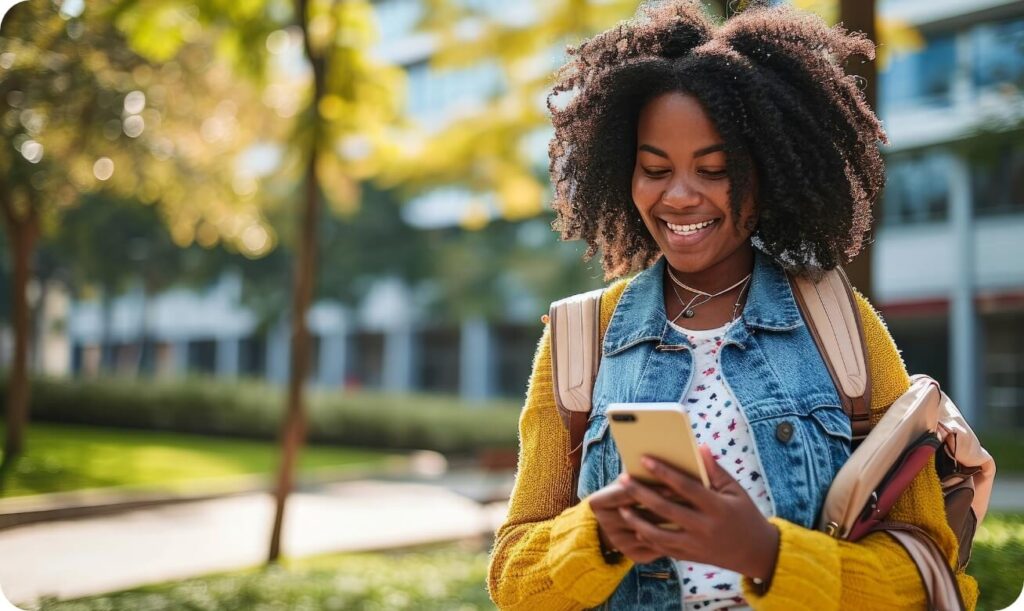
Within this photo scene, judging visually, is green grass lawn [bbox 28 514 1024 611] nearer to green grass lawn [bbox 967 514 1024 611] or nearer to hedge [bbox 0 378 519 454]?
green grass lawn [bbox 967 514 1024 611]

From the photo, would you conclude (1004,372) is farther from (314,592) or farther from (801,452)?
(801,452)

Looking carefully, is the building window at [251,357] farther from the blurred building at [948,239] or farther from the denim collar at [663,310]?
the denim collar at [663,310]

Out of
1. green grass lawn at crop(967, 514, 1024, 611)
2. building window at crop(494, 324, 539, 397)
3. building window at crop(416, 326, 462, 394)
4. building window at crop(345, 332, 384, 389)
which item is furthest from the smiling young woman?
building window at crop(345, 332, 384, 389)

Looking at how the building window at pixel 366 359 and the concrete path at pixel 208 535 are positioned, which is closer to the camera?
the concrete path at pixel 208 535

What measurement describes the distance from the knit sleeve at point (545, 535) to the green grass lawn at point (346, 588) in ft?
11.2

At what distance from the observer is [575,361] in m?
1.79

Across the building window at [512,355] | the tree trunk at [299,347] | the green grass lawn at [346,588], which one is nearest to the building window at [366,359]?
the building window at [512,355]

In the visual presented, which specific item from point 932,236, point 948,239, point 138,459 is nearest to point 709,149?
point 138,459

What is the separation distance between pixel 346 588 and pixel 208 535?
4.58 metres

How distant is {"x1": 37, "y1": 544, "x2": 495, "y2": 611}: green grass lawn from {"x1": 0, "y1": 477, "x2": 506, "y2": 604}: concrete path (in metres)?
0.66

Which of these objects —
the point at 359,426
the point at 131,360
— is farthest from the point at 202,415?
the point at 131,360

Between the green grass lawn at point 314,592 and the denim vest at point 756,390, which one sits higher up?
the denim vest at point 756,390

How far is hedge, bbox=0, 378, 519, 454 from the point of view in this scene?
22.1 meters

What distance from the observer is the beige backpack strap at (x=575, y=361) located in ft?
5.76
